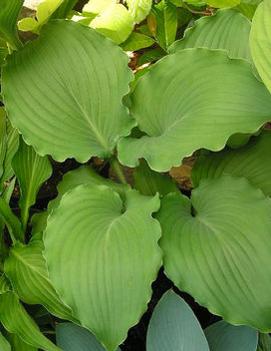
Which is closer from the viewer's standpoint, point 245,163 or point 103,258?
point 103,258

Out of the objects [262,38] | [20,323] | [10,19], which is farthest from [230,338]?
[10,19]

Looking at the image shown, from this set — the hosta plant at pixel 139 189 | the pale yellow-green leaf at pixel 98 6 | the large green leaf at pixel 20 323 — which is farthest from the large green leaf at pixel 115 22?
the large green leaf at pixel 20 323

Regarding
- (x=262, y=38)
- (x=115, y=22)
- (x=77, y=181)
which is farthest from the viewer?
(x=115, y=22)

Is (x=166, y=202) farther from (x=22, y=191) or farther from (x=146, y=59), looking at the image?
(x=146, y=59)

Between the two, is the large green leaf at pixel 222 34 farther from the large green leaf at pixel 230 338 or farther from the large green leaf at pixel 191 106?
the large green leaf at pixel 230 338

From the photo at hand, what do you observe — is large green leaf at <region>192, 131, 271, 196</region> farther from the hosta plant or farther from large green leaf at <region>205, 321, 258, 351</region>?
large green leaf at <region>205, 321, 258, 351</region>

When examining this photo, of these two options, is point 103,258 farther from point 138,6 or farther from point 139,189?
point 138,6
